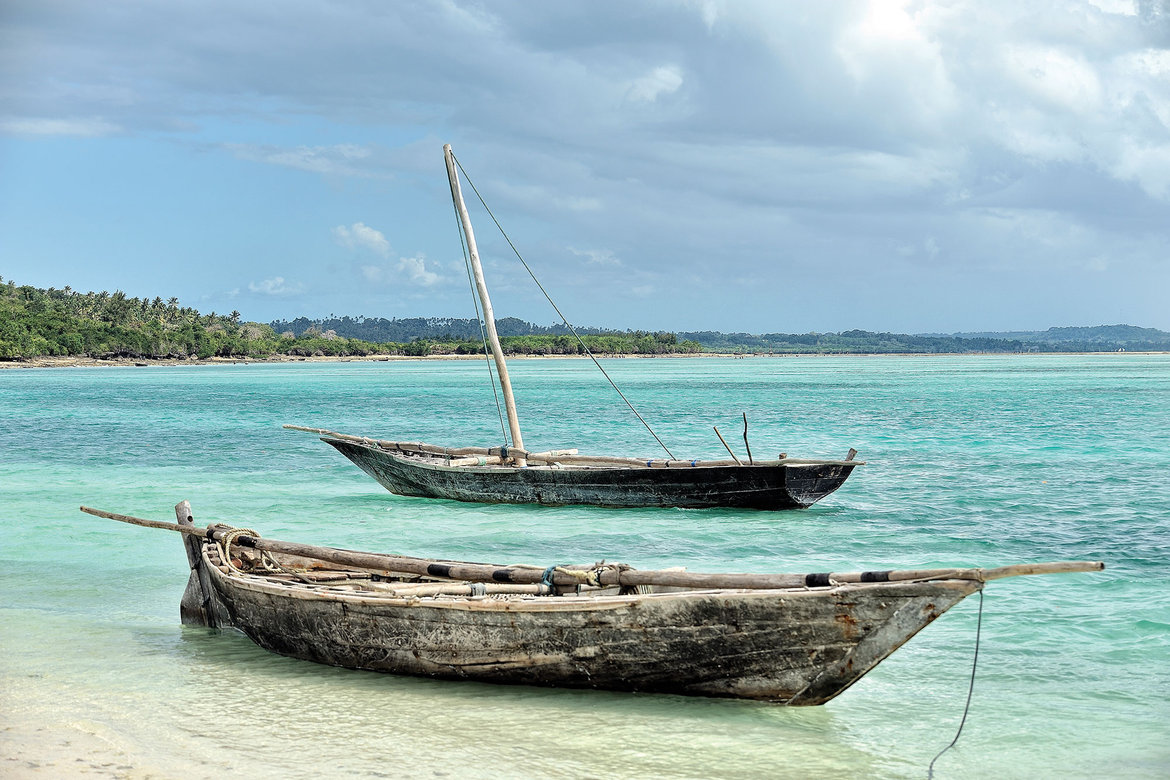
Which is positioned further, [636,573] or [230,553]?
[230,553]

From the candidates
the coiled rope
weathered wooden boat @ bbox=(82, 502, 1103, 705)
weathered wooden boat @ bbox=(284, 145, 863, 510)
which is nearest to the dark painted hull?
weathered wooden boat @ bbox=(284, 145, 863, 510)

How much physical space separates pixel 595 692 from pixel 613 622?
0.80 meters

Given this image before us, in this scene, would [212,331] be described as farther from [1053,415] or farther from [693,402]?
[1053,415]

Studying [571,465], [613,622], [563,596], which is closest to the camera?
[613,622]

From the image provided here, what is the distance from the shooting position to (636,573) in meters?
7.09

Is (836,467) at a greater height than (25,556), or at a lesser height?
greater

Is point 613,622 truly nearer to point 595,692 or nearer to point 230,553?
point 595,692

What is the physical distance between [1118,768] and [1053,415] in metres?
40.6

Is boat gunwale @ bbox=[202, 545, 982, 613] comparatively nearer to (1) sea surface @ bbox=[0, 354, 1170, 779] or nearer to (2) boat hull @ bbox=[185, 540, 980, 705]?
(2) boat hull @ bbox=[185, 540, 980, 705]

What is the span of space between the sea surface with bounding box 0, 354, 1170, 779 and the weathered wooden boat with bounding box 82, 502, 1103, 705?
10.9 inches

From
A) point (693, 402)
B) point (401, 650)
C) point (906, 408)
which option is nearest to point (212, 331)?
point (693, 402)

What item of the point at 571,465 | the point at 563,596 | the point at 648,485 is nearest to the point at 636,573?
the point at 563,596

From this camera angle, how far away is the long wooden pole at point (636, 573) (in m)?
5.79

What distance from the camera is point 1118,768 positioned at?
6645mm
